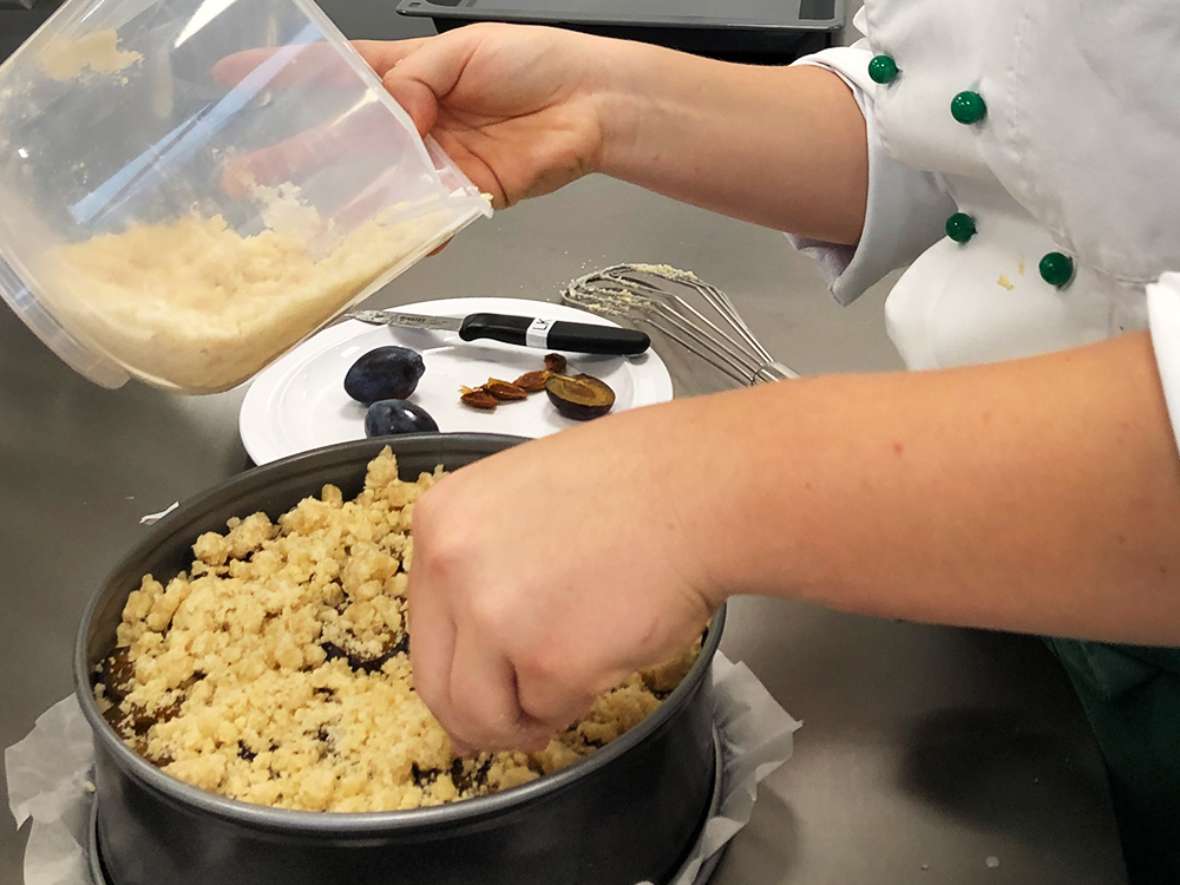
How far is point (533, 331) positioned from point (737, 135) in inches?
7.8

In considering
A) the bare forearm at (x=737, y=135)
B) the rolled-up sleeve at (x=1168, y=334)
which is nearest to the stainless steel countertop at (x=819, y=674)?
the bare forearm at (x=737, y=135)

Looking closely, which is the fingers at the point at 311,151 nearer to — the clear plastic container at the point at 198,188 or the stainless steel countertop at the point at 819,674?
the clear plastic container at the point at 198,188

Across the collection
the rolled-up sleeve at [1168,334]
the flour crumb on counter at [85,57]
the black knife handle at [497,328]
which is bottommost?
the black knife handle at [497,328]

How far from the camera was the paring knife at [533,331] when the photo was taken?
796 mm

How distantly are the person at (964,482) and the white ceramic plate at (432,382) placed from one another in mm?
280

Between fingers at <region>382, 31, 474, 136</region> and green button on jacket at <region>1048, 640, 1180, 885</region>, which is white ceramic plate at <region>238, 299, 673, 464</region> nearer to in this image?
fingers at <region>382, 31, 474, 136</region>

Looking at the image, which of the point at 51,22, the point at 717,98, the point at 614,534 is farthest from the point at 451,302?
the point at 614,534

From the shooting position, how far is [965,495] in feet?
1.11

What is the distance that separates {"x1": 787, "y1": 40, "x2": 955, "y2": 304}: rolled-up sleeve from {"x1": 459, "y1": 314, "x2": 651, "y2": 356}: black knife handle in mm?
148

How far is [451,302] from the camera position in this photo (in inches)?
34.4

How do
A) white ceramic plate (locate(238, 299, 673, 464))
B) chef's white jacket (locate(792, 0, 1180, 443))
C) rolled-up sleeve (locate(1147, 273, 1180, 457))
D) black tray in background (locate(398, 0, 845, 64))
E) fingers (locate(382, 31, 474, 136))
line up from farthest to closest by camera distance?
black tray in background (locate(398, 0, 845, 64)) < white ceramic plate (locate(238, 299, 673, 464)) < fingers (locate(382, 31, 474, 136)) < chef's white jacket (locate(792, 0, 1180, 443)) < rolled-up sleeve (locate(1147, 273, 1180, 457))

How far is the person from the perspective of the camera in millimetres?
333

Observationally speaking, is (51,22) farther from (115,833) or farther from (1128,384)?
(1128,384)

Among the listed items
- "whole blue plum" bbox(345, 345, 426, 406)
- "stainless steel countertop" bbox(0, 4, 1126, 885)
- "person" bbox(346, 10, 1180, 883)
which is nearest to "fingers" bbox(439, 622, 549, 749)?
"person" bbox(346, 10, 1180, 883)
